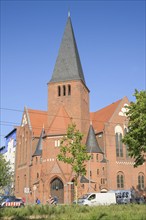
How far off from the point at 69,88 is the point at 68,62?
16.1 ft

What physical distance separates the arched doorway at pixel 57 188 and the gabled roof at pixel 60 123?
23.2ft

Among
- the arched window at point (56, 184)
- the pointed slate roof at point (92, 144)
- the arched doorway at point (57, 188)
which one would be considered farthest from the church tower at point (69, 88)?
the arched doorway at point (57, 188)

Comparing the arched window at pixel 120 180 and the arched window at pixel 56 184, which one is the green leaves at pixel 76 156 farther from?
the arched window at pixel 120 180

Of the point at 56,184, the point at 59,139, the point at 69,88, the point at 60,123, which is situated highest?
the point at 69,88

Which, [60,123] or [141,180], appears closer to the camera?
[60,123]

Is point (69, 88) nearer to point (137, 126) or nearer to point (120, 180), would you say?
point (120, 180)

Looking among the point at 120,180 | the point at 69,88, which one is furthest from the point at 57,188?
the point at 69,88

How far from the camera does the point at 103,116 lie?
2210 inches

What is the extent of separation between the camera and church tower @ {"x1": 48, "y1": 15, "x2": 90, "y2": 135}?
2020 inches

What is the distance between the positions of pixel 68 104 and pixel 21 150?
14.1 meters

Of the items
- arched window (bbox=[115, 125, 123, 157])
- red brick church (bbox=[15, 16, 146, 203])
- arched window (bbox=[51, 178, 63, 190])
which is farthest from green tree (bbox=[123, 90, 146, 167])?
arched window (bbox=[115, 125, 123, 157])

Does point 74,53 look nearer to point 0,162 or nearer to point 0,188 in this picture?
point 0,162

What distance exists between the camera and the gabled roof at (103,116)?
53.3m

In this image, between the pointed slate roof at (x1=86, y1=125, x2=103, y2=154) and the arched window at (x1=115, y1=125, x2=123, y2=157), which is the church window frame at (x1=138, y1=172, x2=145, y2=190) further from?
the pointed slate roof at (x1=86, y1=125, x2=103, y2=154)
